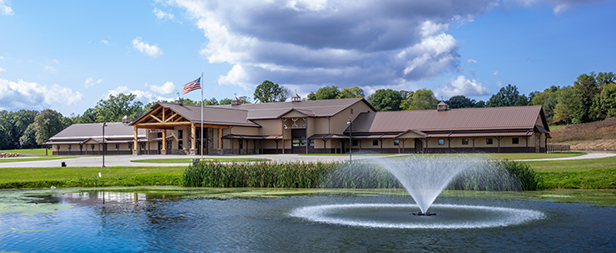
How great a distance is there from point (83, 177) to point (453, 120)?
4822cm

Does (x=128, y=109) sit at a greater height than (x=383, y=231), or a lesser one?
greater

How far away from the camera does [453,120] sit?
213ft

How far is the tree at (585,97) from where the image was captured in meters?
102

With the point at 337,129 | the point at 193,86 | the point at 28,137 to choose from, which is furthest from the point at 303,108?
the point at 28,137

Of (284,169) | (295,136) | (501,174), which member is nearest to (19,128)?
(295,136)

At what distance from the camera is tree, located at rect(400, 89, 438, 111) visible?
383ft

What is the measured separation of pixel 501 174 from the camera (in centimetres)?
2231

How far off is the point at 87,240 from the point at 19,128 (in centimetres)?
13321

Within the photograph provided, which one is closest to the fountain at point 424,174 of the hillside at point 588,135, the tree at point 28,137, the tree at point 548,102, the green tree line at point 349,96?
the hillside at point 588,135

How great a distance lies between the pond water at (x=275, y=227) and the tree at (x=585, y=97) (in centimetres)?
9689

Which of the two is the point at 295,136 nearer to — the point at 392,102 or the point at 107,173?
the point at 107,173

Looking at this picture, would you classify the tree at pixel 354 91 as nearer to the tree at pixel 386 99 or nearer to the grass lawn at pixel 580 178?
the tree at pixel 386 99

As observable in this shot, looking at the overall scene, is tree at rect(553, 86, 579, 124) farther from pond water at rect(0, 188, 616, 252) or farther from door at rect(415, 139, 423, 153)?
pond water at rect(0, 188, 616, 252)

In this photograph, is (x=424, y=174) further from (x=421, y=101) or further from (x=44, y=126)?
(x=44, y=126)
